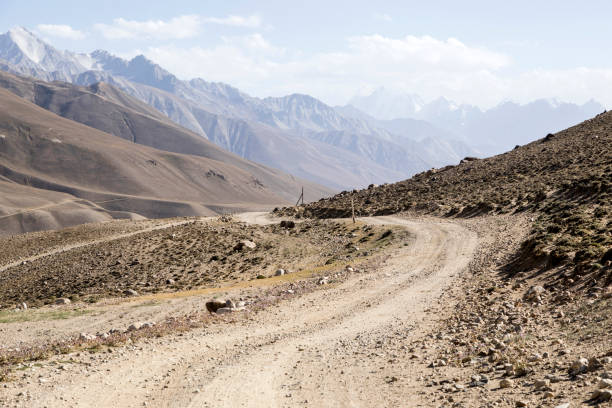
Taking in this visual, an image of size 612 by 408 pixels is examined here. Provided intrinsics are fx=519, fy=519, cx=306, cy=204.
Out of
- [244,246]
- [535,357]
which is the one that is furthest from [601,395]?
[244,246]

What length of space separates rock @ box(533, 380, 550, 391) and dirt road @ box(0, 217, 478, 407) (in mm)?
2680

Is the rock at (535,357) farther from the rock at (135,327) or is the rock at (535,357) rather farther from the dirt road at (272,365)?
the rock at (135,327)

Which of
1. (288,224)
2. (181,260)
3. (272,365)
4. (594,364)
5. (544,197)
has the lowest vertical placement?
(181,260)

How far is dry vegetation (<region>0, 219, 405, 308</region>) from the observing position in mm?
39344

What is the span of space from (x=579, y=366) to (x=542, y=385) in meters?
1.19

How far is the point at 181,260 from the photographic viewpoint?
4409 cm

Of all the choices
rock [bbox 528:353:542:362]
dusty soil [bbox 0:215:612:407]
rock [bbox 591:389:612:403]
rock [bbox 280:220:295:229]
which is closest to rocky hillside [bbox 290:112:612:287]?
dusty soil [bbox 0:215:612:407]

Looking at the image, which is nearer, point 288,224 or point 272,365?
point 272,365

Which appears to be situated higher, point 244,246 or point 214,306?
point 214,306

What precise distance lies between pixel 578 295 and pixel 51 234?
211 ft

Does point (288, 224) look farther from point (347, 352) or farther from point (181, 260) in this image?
point (347, 352)

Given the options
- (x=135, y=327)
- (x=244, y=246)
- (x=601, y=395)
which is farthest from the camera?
(x=244, y=246)

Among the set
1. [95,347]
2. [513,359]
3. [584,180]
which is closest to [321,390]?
[513,359]

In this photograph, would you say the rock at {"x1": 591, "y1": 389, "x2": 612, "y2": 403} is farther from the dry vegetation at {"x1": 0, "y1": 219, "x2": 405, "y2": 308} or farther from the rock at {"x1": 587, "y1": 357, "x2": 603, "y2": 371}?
the dry vegetation at {"x1": 0, "y1": 219, "x2": 405, "y2": 308}
